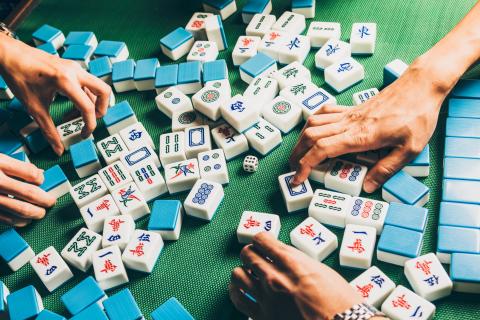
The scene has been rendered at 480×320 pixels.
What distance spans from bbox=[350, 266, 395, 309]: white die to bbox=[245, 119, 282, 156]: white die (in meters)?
0.62

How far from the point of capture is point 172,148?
2.08 m

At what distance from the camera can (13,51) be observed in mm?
1997

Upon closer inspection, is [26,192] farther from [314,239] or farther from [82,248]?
[314,239]

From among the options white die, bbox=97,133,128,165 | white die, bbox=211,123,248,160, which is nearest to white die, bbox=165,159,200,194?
white die, bbox=211,123,248,160

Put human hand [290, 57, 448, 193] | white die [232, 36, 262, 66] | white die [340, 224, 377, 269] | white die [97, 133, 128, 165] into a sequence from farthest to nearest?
1. white die [232, 36, 262, 66]
2. white die [97, 133, 128, 165]
3. human hand [290, 57, 448, 193]
4. white die [340, 224, 377, 269]

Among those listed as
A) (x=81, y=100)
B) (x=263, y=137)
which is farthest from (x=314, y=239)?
(x=81, y=100)

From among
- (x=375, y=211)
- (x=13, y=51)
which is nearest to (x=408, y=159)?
(x=375, y=211)

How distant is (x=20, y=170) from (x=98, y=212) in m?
0.31

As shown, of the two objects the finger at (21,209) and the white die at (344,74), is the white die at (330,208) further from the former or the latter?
the finger at (21,209)

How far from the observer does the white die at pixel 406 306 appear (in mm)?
1522

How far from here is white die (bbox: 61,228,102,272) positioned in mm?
1819

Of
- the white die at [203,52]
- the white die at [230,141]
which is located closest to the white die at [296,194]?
the white die at [230,141]

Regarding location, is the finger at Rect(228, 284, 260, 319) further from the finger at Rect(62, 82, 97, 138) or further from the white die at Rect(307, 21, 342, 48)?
the white die at Rect(307, 21, 342, 48)

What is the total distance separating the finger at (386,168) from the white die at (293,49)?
68 cm
